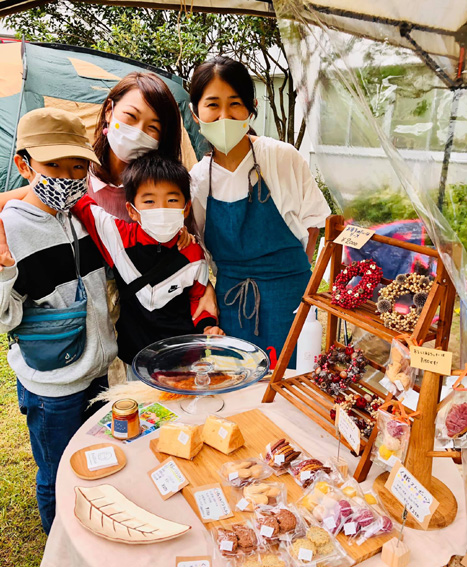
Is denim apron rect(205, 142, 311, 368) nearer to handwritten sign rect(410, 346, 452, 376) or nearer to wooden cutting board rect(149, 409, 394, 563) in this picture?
wooden cutting board rect(149, 409, 394, 563)

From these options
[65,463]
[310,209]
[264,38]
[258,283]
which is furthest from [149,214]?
[264,38]

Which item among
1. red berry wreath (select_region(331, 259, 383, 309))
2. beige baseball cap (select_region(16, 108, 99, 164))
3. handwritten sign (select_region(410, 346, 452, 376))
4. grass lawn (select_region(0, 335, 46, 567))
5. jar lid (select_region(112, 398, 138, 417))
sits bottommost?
grass lawn (select_region(0, 335, 46, 567))

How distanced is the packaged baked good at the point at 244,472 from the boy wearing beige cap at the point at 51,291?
29.4 inches

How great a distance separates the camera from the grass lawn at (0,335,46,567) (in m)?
2.08

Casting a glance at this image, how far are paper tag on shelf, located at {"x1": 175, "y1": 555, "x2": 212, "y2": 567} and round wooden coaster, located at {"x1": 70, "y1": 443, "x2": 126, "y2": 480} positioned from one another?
344mm

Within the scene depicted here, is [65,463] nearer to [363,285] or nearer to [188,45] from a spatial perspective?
[363,285]

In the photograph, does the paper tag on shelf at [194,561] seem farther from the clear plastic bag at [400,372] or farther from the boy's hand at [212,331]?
the boy's hand at [212,331]

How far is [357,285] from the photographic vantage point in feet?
4.28

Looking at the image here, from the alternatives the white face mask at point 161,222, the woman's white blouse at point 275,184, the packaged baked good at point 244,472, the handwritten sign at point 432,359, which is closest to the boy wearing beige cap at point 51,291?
the white face mask at point 161,222

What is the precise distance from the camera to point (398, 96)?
977 millimetres

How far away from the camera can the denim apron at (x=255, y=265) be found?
2.02m

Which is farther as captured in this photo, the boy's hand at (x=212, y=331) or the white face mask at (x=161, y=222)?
the boy's hand at (x=212, y=331)

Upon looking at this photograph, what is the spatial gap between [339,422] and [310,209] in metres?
1.20

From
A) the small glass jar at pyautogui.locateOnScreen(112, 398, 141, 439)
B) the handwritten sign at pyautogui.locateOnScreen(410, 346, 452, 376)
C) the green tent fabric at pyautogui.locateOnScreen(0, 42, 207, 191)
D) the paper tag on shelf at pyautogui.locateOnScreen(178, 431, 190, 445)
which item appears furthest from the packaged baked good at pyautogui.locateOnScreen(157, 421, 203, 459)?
the green tent fabric at pyautogui.locateOnScreen(0, 42, 207, 191)
